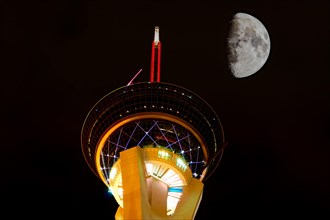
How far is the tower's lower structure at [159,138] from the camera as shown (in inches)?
1709

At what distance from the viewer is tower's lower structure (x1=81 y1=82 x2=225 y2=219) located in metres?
43.4

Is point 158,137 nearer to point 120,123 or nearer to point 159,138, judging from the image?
point 159,138

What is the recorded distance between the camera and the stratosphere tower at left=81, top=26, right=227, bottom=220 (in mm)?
43438

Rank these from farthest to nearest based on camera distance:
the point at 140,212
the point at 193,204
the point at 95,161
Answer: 1. the point at 95,161
2. the point at 193,204
3. the point at 140,212

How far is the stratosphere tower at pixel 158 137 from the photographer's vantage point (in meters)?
43.4

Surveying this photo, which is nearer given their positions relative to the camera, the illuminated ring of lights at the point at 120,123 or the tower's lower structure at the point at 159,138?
the tower's lower structure at the point at 159,138

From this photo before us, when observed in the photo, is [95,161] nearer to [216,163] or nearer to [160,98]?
[160,98]

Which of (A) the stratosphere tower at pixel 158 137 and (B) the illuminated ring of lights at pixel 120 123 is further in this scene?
(B) the illuminated ring of lights at pixel 120 123

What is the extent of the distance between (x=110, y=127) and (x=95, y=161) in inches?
132

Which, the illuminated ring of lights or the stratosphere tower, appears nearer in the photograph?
the stratosphere tower

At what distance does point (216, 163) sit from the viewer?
159ft

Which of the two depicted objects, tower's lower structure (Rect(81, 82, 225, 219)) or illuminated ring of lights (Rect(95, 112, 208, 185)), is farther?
illuminated ring of lights (Rect(95, 112, 208, 185))

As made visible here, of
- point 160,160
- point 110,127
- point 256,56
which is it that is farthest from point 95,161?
point 256,56

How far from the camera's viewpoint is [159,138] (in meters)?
47.2
